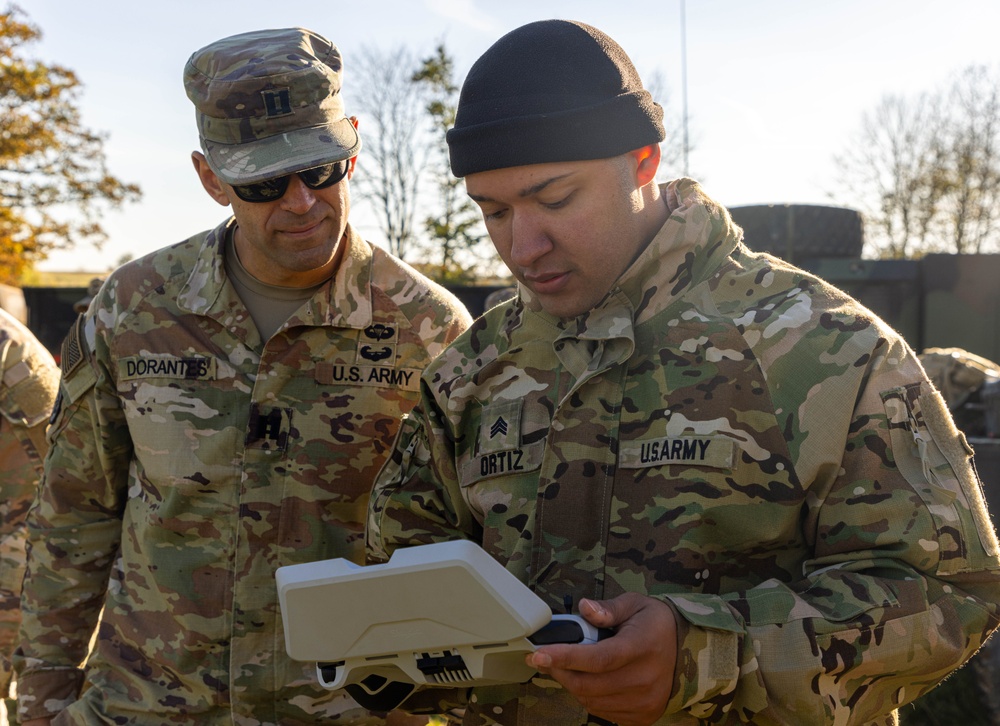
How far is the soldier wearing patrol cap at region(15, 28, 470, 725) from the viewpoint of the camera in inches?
105

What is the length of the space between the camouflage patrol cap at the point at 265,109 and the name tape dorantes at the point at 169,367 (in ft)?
1.66

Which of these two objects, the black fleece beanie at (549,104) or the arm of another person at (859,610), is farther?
the black fleece beanie at (549,104)

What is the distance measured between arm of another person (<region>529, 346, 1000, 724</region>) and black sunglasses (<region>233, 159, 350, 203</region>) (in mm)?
1414

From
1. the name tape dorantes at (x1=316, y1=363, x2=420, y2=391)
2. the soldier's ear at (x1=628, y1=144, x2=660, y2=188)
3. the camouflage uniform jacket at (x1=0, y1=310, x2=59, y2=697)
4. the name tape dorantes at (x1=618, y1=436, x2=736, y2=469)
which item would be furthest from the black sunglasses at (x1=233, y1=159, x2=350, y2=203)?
the camouflage uniform jacket at (x1=0, y1=310, x2=59, y2=697)

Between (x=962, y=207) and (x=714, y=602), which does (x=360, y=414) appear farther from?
(x=962, y=207)

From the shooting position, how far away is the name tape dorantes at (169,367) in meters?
2.78

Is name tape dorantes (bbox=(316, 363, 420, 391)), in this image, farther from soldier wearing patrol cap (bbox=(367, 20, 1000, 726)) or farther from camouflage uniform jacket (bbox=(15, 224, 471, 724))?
soldier wearing patrol cap (bbox=(367, 20, 1000, 726))

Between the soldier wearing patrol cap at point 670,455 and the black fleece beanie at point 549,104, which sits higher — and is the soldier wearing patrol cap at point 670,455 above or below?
below

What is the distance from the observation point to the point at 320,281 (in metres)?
2.82

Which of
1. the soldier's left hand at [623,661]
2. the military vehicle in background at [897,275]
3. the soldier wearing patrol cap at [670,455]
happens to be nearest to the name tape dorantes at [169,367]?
the soldier wearing patrol cap at [670,455]

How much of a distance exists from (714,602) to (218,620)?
146cm

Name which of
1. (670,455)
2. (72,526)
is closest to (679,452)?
(670,455)

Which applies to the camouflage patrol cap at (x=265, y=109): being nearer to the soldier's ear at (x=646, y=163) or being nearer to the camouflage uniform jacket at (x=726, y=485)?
the camouflage uniform jacket at (x=726, y=485)

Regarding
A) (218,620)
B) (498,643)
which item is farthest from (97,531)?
(498,643)
